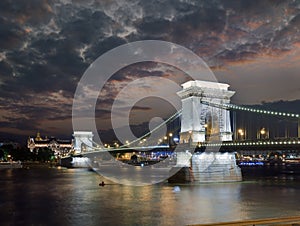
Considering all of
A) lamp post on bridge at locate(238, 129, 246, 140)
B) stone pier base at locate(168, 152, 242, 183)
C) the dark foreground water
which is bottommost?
the dark foreground water

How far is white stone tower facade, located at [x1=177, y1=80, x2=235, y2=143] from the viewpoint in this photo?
149 ft

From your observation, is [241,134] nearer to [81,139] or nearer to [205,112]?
[205,112]

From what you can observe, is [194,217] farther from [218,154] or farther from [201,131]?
[201,131]

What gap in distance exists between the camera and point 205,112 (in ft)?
150

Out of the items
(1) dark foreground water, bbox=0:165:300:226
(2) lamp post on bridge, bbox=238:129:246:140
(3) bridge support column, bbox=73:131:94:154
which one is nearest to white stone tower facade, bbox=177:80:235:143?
(2) lamp post on bridge, bbox=238:129:246:140

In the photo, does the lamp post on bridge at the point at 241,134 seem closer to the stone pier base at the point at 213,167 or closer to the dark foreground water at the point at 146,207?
the stone pier base at the point at 213,167

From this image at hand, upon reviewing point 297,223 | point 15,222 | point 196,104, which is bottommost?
point 15,222

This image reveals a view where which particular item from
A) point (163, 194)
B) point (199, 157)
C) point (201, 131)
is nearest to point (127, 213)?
point (163, 194)

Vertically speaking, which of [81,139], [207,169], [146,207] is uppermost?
[81,139]

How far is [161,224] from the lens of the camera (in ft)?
63.3

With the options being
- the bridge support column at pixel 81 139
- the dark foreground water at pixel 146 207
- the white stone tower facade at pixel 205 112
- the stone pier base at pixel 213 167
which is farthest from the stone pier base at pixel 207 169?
the bridge support column at pixel 81 139

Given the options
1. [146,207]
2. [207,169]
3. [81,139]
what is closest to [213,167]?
[207,169]

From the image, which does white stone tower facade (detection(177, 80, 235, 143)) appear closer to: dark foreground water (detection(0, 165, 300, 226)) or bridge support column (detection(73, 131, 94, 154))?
dark foreground water (detection(0, 165, 300, 226))

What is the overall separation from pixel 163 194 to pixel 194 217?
11.1 m
